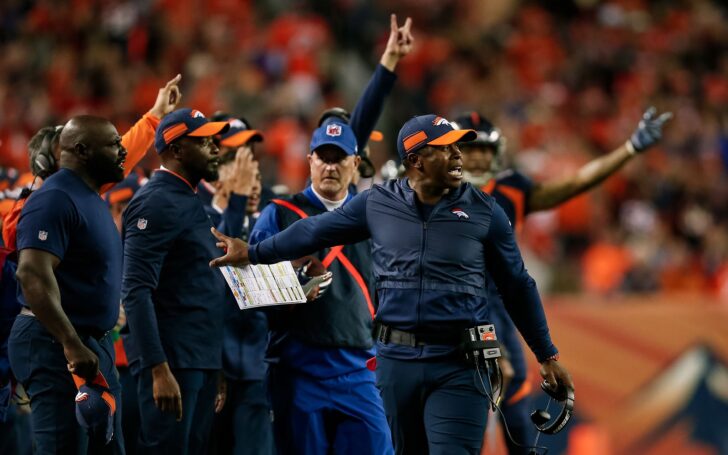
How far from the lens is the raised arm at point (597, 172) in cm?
732

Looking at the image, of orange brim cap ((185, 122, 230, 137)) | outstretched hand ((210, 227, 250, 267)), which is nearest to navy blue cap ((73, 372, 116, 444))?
outstretched hand ((210, 227, 250, 267))

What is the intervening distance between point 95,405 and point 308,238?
3.93 feet

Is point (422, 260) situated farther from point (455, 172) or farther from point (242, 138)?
point (242, 138)

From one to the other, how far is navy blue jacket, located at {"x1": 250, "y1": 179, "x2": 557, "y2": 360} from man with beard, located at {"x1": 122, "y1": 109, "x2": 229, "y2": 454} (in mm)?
823

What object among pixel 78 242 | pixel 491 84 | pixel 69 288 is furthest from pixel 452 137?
pixel 491 84

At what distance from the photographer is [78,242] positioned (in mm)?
5090

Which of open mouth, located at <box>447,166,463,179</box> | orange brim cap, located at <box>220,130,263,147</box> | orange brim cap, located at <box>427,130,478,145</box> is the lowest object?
open mouth, located at <box>447,166,463,179</box>

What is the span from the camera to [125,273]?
5.62m

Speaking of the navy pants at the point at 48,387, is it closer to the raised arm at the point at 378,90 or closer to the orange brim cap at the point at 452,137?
the orange brim cap at the point at 452,137

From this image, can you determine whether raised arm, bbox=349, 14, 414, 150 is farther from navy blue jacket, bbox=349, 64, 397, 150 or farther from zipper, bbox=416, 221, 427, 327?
zipper, bbox=416, 221, 427, 327

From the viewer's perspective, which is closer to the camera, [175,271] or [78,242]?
[78,242]

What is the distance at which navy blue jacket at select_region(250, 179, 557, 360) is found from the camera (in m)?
5.04

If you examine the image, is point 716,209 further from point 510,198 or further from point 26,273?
point 26,273

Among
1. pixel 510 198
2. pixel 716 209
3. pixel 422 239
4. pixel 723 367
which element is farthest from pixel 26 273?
pixel 716 209
